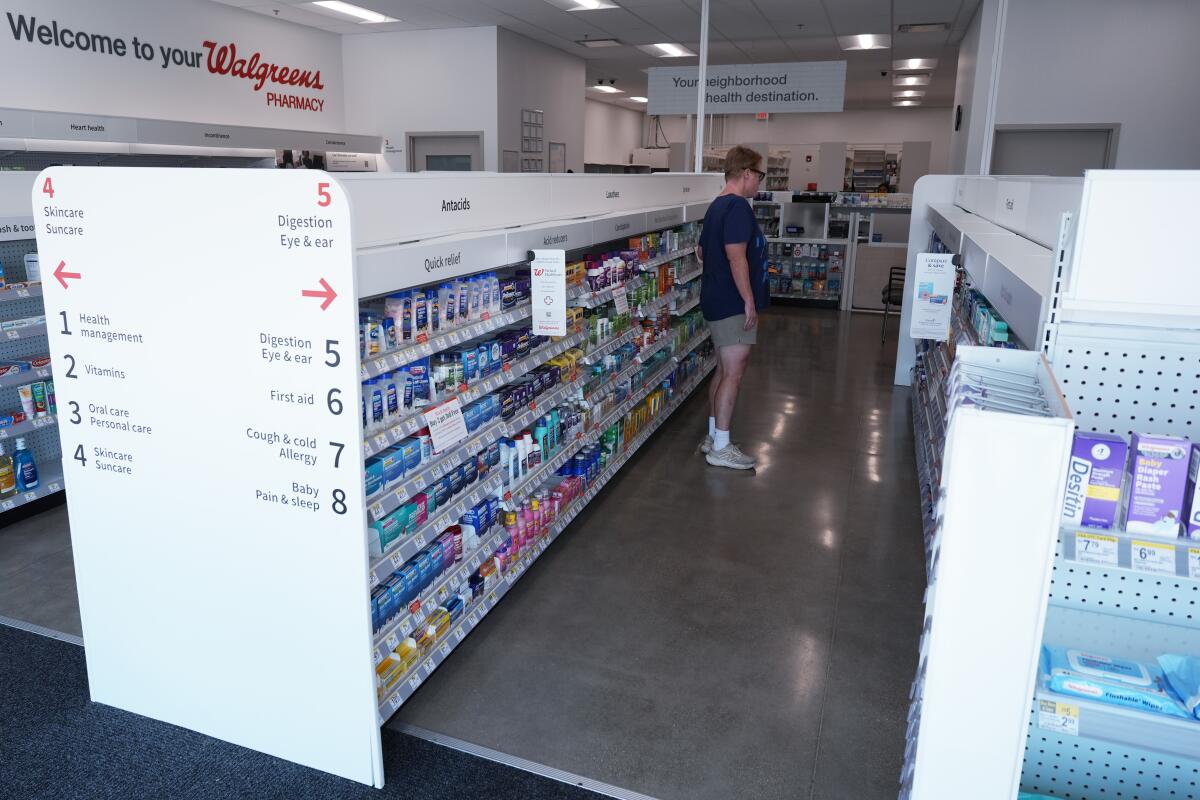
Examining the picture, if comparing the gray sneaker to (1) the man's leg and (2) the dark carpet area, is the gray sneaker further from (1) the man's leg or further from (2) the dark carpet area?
(2) the dark carpet area

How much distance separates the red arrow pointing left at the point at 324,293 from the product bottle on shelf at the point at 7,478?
127 inches

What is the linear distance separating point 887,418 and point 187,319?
225 inches

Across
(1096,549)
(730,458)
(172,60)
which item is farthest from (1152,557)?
(172,60)

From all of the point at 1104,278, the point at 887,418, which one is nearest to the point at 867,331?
the point at 887,418

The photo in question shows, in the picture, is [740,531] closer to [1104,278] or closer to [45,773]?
[1104,278]

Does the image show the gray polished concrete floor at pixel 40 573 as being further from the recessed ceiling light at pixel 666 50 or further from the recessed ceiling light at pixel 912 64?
the recessed ceiling light at pixel 912 64

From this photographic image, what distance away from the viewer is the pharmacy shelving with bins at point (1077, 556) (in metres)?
1.39

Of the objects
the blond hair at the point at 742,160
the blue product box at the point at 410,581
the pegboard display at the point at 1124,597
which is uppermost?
the blond hair at the point at 742,160

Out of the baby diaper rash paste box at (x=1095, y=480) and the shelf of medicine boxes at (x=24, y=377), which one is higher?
the baby diaper rash paste box at (x=1095, y=480)

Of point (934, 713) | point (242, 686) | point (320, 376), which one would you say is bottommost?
point (242, 686)

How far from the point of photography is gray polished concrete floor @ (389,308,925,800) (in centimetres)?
285

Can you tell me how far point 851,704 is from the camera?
10.3 ft

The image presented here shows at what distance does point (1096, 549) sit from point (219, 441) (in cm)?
243

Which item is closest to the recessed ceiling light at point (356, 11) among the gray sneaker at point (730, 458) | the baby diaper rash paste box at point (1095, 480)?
the gray sneaker at point (730, 458)
